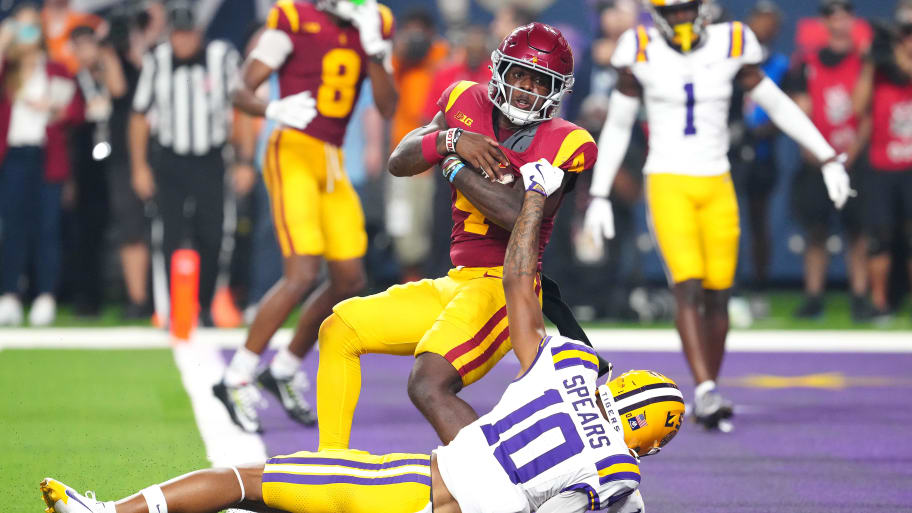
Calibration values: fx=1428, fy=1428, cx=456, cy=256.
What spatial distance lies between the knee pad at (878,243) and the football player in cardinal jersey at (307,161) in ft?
16.9

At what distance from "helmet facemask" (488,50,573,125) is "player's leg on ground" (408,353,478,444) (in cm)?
78

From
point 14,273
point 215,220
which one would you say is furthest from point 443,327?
point 14,273

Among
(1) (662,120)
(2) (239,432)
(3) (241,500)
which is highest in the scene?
(1) (662,120)

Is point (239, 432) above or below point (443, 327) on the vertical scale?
below

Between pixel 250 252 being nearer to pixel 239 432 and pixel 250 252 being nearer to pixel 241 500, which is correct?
pixel 239 432

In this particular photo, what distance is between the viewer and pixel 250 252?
10.7 m

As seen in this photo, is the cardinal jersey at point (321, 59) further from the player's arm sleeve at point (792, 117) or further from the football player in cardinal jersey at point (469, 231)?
the football player in cardinal jersey at point (469, 231)

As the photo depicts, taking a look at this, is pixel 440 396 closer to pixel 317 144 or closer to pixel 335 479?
pixel 335 479

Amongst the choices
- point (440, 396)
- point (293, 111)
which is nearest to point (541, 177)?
point (440, 396)

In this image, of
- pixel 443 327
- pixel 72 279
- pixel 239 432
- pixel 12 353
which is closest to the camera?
pixel 443 327

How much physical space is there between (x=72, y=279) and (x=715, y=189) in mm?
5719

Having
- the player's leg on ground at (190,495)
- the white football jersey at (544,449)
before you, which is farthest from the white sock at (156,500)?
the white football jersey at (544,449)

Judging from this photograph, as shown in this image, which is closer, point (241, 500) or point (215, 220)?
point (241, 500)

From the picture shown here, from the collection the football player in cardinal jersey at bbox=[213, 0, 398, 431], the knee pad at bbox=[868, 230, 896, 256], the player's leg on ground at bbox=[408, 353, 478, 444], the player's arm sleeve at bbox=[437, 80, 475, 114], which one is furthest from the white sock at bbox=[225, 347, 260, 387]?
the knee pad at bbox=[868, 230, 896, 256]
